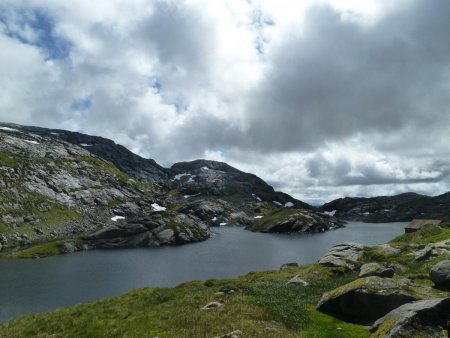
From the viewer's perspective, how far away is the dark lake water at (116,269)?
90625mm

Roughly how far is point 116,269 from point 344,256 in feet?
296

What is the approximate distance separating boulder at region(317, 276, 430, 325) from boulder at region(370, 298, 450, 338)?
271 inches

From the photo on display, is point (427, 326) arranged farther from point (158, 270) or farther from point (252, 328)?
point (158, 270)

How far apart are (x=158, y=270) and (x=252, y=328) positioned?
340 feet

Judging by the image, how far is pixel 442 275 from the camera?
2858cm

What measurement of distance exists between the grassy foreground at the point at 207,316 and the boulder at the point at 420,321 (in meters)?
5.98

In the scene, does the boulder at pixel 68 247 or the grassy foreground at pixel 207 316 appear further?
the boulder at pixel 68 247

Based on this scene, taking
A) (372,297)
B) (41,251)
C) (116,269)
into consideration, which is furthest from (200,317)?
(41,251)

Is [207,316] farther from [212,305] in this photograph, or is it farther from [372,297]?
[372,297]

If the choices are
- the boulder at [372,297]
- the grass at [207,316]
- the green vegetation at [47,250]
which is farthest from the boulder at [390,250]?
the green vegetation at [47,250]

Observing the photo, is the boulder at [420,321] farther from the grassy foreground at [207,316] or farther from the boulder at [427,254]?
the boulder at [427,254]

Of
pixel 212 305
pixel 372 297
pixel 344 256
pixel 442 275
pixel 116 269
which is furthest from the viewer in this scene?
pixel 116 269

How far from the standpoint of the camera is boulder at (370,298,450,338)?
1598 centimetres

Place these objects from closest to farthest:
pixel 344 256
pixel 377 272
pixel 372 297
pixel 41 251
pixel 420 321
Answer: pixel 420 321 < pixel 372 297 < pixel 377 272 < pixel 344 256 < pixel 41 251
